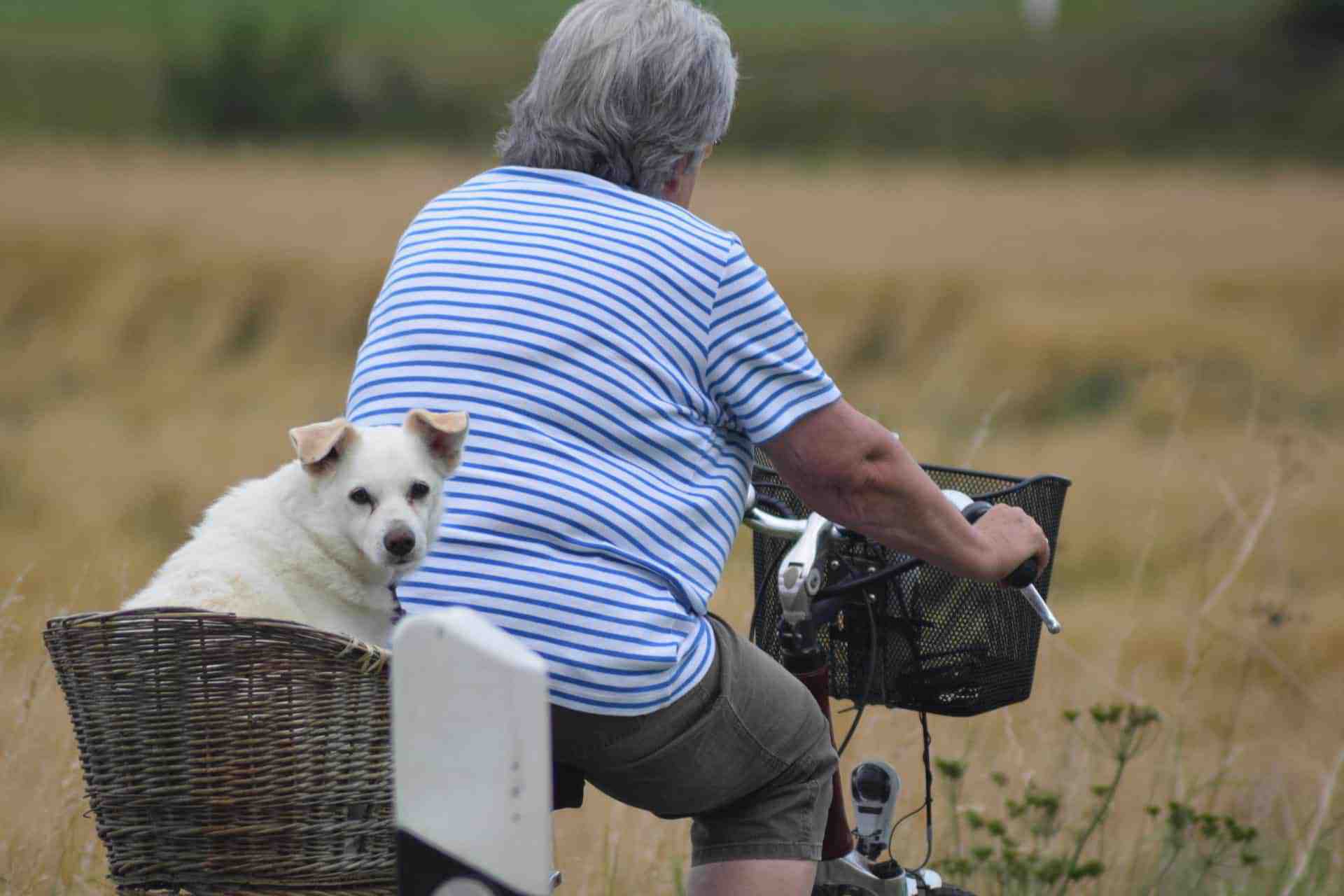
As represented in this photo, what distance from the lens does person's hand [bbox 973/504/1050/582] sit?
277 cm

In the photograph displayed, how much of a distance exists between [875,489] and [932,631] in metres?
0.49

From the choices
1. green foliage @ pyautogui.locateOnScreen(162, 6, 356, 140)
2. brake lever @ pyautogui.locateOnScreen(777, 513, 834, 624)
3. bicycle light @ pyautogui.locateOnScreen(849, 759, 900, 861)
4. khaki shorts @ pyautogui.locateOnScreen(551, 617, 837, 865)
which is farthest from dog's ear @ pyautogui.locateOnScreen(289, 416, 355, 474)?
green foliage @ pyautogui.locateOnScreen(162, 6, 356, 140)

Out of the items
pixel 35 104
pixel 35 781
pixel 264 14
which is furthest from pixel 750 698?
pixel 264 14

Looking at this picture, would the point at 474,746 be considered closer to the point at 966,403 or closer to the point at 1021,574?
the point at 1021,574

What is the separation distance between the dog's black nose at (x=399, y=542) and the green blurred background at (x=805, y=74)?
1747 centimetres

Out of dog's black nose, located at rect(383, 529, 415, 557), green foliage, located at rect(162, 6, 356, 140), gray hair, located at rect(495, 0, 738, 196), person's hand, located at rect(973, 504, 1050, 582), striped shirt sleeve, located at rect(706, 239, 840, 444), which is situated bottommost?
dog's black nose, located at rect(383, 529, 415, 557)

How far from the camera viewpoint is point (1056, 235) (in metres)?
19.0

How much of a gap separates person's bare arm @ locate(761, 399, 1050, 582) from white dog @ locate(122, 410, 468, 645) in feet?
1.73

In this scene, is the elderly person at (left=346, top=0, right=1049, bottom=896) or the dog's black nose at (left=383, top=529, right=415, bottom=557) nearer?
the dog's black nose at (left=383, top=529, right=415, bottom=557)

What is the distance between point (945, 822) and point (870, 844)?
1871 millimetres

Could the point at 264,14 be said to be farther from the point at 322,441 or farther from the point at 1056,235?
the point at 322,441

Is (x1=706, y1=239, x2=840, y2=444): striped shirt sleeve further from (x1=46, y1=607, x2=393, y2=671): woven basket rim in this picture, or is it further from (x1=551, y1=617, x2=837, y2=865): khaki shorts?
(x1=46, y1=607, x2=393, y2=671): woven basket rim

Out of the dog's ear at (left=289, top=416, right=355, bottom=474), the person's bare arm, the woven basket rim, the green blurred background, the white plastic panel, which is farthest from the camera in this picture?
the green blurred background

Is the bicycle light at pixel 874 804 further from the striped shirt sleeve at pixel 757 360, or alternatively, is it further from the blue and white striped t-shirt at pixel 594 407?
the striped shirt sleeve at pixel 757 360
